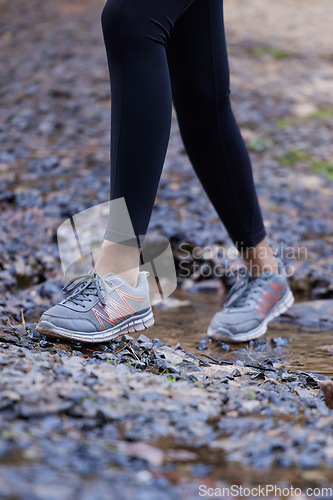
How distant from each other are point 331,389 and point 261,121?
219 inches

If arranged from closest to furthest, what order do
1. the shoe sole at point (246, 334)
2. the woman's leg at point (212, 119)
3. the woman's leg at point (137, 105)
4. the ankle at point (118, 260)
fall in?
1. the woman's leg at point (137, 105)
2. the ankle at point (118, 260)
3. the woman's leg at point (212, 119)
4. the shoe sole at point (246, 334)

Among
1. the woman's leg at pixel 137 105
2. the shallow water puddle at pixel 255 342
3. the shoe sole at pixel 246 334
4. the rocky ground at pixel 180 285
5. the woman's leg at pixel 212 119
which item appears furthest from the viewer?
the shoe sole at pixel 246 334

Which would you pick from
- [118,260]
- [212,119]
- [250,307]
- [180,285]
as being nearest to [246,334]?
[250,307]

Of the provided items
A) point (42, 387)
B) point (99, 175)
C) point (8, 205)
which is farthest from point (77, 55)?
point (42, 387)

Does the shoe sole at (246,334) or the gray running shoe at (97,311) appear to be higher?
the gray running shoe at (97,311)

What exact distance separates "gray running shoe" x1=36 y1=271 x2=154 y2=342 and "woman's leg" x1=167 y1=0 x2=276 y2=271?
0.70m

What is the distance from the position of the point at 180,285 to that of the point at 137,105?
6.61ft

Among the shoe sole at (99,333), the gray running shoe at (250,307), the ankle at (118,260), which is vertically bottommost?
the gray running shoe at (250,307)

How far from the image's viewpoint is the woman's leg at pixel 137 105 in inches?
78.6

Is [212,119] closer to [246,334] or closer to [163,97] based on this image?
[163,97]

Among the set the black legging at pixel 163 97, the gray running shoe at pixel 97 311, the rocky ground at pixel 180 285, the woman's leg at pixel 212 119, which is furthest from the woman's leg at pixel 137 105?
the rocky ground at pixel 180 285

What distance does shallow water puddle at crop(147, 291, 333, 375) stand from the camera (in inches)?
98.7

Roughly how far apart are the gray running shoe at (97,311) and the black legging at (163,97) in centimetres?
22

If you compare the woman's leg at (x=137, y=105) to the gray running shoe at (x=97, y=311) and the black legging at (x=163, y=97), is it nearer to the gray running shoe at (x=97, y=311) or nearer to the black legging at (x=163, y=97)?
the black legging at (x=163, y=97)
